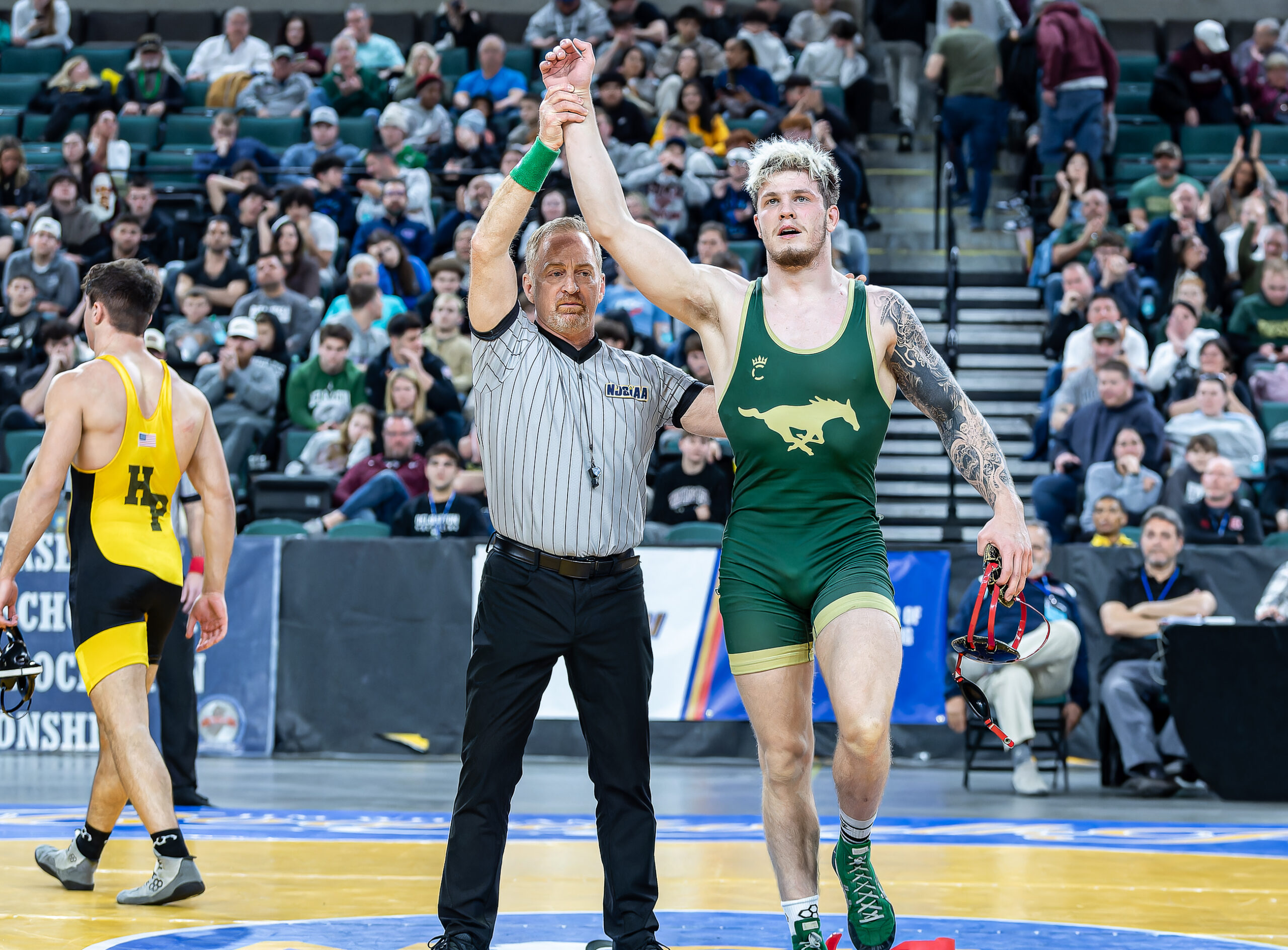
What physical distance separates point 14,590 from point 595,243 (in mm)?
2329

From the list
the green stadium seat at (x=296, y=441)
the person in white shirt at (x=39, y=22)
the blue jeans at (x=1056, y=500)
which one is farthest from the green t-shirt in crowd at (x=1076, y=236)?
the person in white shirt at (x=39, y=22)

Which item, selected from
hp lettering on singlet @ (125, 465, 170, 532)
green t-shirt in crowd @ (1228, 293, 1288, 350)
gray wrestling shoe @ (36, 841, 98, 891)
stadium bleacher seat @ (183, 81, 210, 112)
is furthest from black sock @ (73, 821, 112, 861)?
stadium bleacher seat @ (183, 81, 210, 112)

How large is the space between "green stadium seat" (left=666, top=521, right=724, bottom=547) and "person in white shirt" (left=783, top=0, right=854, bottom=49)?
330 inches

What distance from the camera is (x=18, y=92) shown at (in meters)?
17.6

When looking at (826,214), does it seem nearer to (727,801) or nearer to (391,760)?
(727,801)

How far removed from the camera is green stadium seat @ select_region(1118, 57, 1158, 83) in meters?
17.7

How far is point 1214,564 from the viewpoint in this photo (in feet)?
32.1

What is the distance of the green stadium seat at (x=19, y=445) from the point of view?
1198cm

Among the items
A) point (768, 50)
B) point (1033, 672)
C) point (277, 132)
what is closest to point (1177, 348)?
point (1033, 672)

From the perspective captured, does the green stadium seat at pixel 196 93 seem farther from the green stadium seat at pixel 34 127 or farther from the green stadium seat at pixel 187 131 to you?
the green stadium seat at pixel 34 127

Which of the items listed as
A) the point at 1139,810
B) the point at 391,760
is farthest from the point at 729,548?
the point at 391,760

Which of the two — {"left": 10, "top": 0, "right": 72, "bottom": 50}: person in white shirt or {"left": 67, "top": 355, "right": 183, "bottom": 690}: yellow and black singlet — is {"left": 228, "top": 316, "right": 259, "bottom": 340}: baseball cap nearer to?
{"left": 67, "top": 355, "right": 183, "bottom": 690}: yellow and black singlet

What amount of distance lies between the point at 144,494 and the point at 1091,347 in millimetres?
8569

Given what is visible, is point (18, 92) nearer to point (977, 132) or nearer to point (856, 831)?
point (977, 132)
